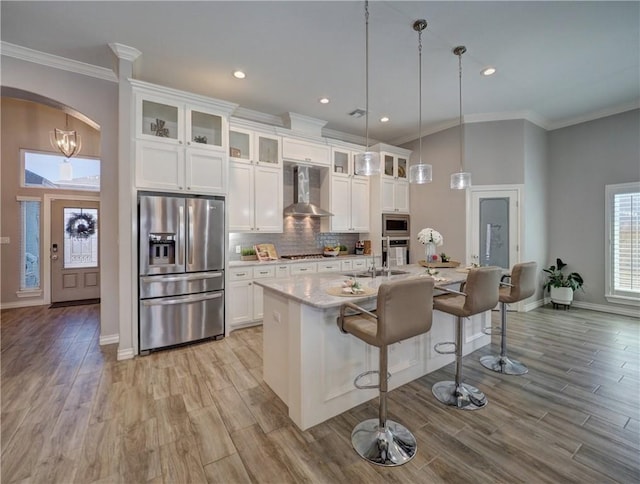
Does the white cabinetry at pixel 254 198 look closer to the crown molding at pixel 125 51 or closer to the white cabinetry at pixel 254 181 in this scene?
the white cabinetry at pixel 254 181

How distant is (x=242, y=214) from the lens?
4.35 m

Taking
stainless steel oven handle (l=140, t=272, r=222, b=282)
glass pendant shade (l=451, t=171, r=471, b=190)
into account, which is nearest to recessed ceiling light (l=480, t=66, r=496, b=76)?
glass pendant shade (l=451, t=171, r=471, b=190)

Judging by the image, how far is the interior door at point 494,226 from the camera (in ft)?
A: 16.4

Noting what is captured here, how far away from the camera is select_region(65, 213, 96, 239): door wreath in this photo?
568 centimetres

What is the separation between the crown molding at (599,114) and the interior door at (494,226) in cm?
175

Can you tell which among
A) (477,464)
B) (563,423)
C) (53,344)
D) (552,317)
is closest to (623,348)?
(552,317)

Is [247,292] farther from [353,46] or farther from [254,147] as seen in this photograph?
[353,46]

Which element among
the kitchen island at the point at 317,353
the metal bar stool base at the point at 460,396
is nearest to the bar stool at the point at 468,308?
the metal bar stool base at the point at 460,396

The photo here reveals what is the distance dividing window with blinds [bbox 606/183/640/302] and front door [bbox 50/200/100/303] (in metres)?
9.43

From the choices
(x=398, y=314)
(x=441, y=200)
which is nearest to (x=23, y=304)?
(x=398, y=314)

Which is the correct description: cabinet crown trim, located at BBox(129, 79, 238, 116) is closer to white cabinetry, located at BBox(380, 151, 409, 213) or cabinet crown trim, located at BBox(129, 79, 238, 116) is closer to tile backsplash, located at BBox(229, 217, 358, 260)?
tile backsplash, located at BBox(229, 217, 358, 260)

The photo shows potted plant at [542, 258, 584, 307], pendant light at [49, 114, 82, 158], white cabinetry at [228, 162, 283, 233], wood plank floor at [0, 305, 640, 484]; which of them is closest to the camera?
wood plank floor at [0, 305, 640, 484]

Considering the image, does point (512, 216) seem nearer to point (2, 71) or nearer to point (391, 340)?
point (391, 340)

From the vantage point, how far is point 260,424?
2068 mm
